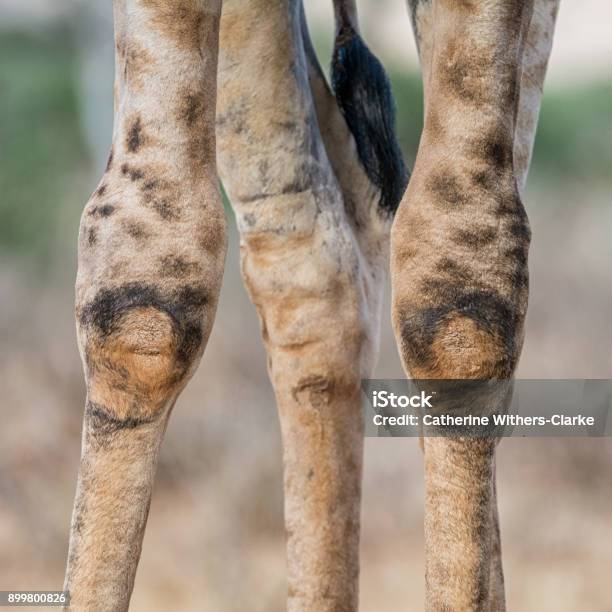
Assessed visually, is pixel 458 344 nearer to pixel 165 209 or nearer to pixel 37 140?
pixel 165 209

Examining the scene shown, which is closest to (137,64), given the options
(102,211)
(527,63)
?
(102,211)

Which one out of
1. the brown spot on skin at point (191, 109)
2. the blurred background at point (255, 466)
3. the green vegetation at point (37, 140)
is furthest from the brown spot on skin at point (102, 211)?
the green vegetation at point (37, 140)

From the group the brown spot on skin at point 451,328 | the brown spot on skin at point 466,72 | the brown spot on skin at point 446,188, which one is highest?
the brown spot on skin at point 466,72

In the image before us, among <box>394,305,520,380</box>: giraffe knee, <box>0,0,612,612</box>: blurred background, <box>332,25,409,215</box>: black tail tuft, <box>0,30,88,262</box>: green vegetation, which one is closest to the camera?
<box>394,305,520,380</box>: giraffe knee

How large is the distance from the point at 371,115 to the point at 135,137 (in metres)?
0.63

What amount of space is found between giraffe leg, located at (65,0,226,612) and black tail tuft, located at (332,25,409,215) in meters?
0.55

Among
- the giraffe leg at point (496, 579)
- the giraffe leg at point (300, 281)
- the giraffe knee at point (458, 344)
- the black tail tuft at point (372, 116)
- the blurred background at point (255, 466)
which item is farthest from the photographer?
the blurred background at point (255, 466)

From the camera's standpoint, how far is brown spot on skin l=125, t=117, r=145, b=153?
1357mm

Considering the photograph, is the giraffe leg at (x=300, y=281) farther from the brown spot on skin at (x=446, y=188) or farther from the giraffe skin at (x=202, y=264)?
the brown spot on skin at (x=446, y=188)

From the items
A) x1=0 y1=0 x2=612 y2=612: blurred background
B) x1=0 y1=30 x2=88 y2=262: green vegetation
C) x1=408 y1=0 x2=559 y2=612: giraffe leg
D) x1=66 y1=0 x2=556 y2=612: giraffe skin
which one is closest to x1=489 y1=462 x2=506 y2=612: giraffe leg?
x1=408 y1=0 x2=559 y2=612: giraffe leg

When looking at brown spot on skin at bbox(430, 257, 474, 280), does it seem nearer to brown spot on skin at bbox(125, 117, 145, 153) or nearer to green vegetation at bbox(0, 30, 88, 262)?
brown spot on skin at bbox(125, 117, 145, 153)

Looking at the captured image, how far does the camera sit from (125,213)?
1333mm

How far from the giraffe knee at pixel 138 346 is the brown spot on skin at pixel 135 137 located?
165 mm

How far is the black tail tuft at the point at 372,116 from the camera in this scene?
1.88 m
